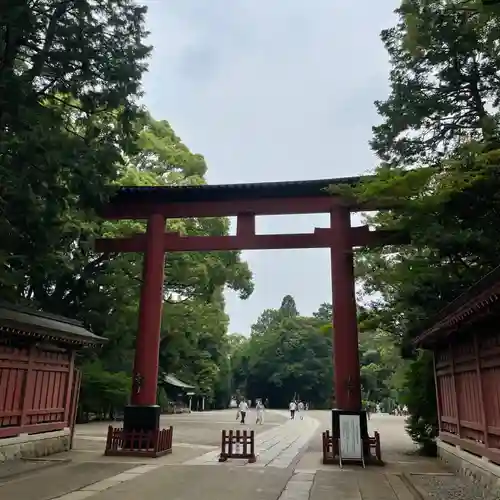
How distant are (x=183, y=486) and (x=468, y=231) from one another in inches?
325

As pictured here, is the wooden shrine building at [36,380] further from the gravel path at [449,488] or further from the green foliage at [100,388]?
the green foliage at [100,388]

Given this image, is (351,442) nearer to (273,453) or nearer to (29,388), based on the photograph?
(273,453)

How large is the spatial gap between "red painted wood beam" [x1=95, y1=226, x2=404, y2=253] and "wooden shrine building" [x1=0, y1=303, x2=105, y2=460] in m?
3.45

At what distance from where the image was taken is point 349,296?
1380cm

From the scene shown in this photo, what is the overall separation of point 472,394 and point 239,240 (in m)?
7.39

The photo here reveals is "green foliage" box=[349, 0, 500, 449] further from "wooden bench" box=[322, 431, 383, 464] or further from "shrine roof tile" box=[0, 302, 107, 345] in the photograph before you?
"shrine roof tile" box=[0, 302, 107, 345]

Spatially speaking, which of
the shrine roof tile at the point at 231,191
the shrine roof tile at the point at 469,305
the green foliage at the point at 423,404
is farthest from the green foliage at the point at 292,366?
the shrine roof tile at the point at 469,305

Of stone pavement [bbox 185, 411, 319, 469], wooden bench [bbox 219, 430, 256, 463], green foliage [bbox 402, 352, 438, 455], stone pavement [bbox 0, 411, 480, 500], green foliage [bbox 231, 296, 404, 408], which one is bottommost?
stone pavement [bbox 0, 411, 480, 500]

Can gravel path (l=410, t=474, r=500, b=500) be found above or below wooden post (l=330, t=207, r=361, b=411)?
below

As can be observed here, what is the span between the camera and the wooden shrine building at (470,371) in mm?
7840

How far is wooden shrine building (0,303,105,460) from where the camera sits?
1160 cm

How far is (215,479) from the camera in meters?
10.0

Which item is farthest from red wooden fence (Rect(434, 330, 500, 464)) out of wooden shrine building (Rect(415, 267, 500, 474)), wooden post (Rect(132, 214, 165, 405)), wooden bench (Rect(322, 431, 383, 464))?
wooden post (Rect(132, 214, 165, 405))

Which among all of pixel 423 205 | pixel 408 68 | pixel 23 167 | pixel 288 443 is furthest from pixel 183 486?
pixel 408 68
